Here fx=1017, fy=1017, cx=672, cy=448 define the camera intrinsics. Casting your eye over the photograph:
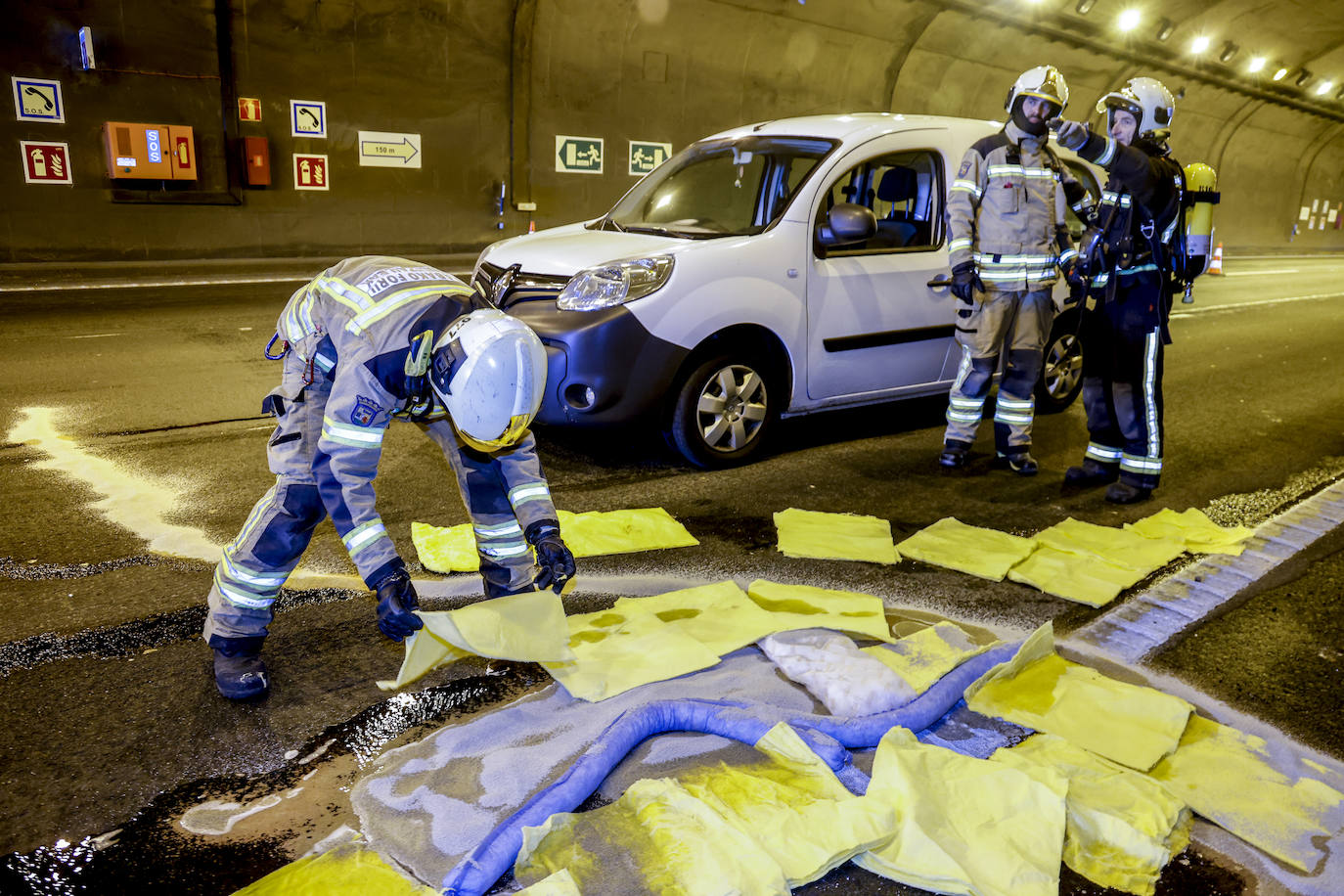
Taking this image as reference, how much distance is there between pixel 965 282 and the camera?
5504 mm

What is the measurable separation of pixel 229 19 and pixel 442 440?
12.8m

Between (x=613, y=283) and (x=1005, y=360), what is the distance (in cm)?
237

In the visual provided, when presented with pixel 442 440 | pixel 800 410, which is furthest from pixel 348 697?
pixel 800 410

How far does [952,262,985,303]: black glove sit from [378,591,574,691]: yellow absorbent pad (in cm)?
332

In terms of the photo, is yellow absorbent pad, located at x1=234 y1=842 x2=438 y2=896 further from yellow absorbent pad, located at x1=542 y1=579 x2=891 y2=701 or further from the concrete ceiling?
the concrete ceiling

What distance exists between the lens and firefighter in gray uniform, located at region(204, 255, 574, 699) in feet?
8.94

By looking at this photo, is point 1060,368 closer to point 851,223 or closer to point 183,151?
point 851,223

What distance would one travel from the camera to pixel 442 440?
3324 millimetres

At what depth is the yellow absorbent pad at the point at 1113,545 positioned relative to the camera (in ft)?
14.9

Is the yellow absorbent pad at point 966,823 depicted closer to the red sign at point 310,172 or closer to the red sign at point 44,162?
the red sign at point 44,162

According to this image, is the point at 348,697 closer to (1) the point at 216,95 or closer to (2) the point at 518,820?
(2) the point at 518,820

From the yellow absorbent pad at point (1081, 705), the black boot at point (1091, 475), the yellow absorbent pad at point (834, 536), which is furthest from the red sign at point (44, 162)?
the yellow absorbent pad at point (1081, 705)

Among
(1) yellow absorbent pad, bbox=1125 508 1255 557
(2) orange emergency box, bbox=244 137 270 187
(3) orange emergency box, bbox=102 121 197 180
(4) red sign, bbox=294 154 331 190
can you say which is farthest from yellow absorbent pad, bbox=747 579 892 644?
(4) red sign, bbox=294 154 331 190

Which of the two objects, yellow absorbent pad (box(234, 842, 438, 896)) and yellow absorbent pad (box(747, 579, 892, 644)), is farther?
yellow absorbent pad (box(747, 579, 892, 644))
